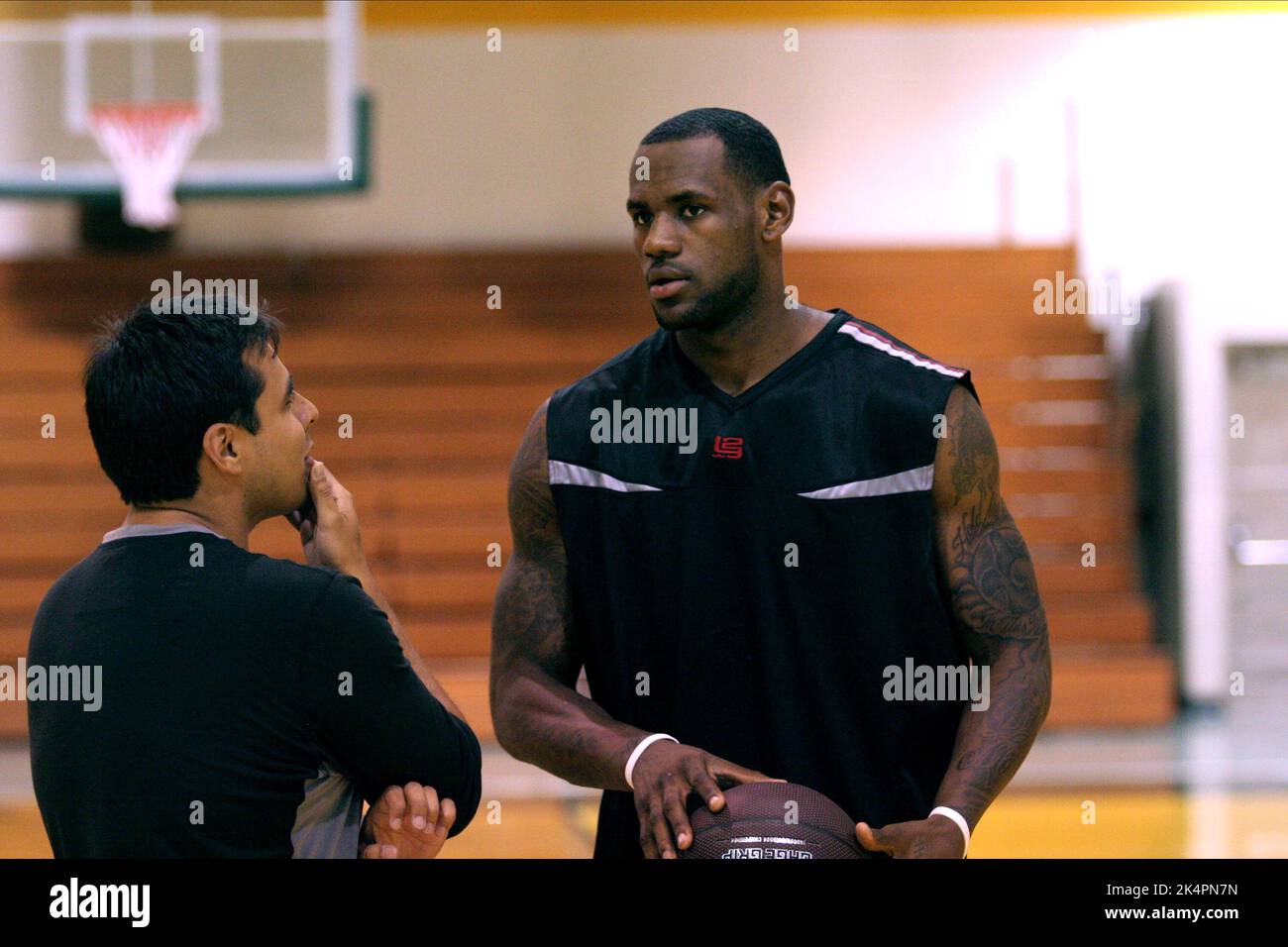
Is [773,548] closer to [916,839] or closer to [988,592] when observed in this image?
[988,592]

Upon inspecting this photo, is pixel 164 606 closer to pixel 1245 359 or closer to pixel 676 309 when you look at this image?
pixel 676 309

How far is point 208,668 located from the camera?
5.86 ft

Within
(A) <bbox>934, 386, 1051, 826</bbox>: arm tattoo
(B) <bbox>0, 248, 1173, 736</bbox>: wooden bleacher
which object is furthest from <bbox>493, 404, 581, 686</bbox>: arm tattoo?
(B) <bbox>0, 248, 1173, 736</bbox>: wooden bleacher

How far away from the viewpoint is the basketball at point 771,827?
196cm

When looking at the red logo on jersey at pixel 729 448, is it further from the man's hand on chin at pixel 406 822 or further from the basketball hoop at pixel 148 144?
the basketball hoop at pixel 148 144

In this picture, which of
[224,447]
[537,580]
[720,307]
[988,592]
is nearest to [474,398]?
[537,580]

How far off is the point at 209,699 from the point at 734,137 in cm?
116

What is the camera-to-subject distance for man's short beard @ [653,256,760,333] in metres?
2.21

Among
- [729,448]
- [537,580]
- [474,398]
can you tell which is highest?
[474,398]

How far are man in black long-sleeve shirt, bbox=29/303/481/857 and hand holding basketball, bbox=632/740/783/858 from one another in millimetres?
248

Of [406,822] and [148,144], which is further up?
[148,144]

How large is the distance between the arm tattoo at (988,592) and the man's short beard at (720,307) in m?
0.37

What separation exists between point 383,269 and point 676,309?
827 centimetres
